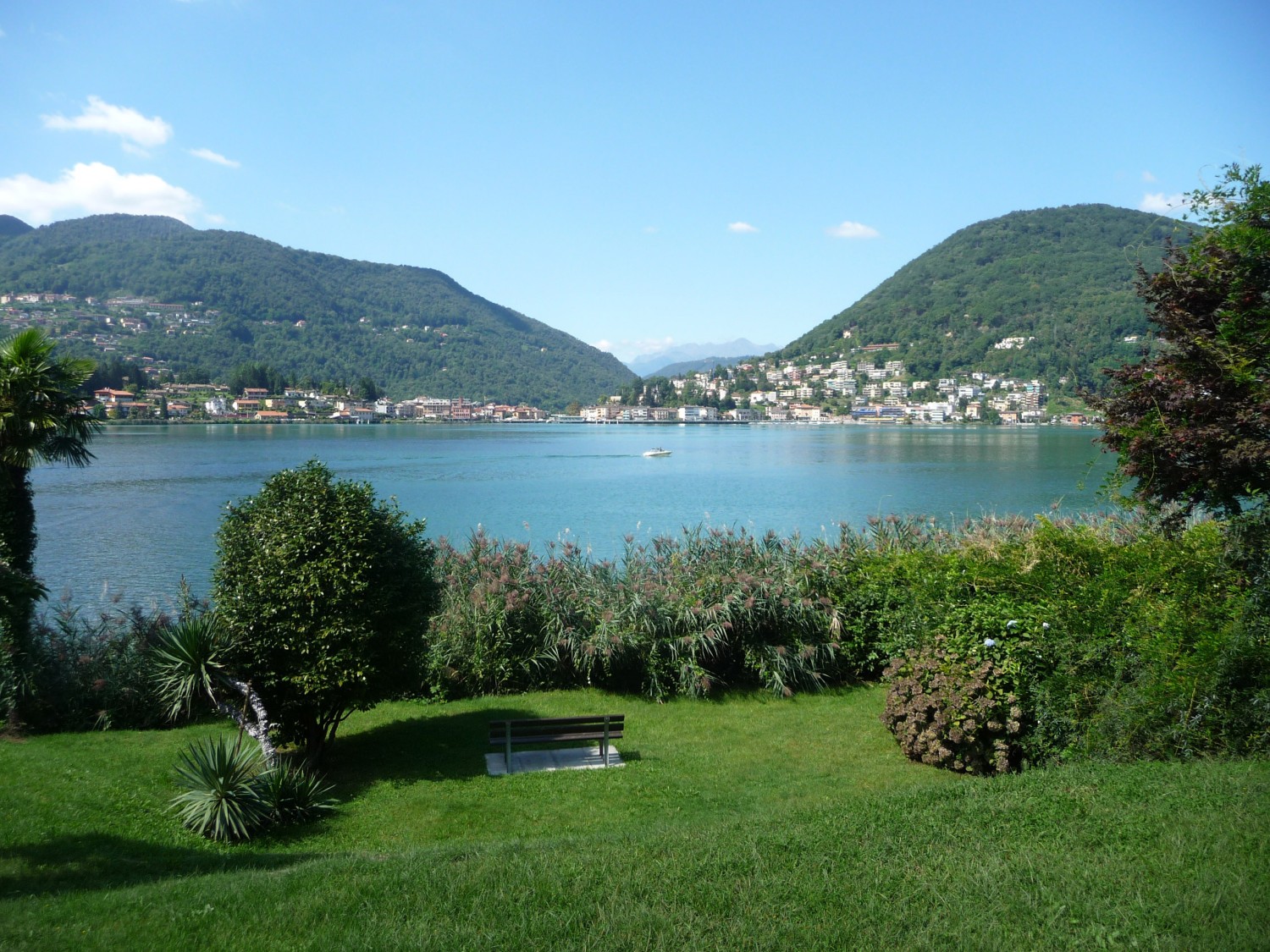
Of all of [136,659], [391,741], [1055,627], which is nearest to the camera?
[1055,627]

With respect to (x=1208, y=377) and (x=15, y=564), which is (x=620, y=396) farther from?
(x=1208, y=377)

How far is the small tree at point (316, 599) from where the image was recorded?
8.24 meters

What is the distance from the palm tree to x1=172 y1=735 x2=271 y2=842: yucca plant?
13.6ft

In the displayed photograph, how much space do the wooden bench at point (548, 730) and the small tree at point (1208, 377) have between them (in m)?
6.33

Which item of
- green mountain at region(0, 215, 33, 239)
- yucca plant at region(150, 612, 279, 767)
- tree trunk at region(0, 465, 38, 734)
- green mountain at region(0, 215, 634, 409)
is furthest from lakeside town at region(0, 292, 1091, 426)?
yucca plant at region(150, 612, 279, 767)

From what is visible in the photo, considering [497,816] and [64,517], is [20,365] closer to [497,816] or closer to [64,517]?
[497,816]

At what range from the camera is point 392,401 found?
160m

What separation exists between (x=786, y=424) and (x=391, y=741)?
A: 149m

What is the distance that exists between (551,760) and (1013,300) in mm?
140293

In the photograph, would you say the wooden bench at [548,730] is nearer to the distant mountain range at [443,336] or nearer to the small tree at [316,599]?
the small tree at [316,599]

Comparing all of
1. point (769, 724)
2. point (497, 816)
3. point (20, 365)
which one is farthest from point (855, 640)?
point (20, 365)

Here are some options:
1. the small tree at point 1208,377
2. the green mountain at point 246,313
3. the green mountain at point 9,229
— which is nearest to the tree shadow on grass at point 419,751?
the small tree at point 1208,377

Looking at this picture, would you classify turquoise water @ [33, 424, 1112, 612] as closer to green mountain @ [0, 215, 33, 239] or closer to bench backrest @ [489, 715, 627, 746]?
bench backrest @ [489, 715, 627, 746]

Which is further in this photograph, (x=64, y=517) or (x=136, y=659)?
(x=64, y=517)
